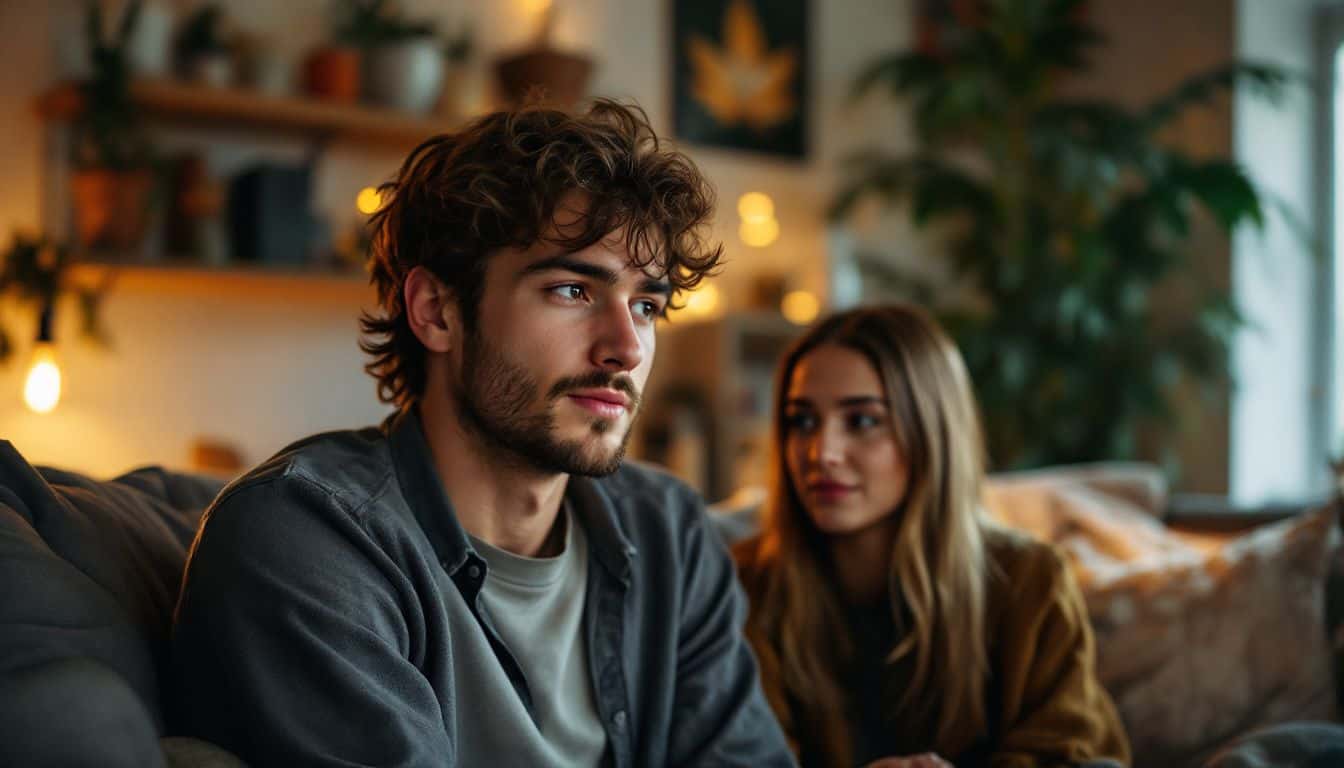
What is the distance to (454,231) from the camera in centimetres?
132

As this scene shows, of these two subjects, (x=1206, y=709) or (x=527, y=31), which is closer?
(x=1206, y=709)

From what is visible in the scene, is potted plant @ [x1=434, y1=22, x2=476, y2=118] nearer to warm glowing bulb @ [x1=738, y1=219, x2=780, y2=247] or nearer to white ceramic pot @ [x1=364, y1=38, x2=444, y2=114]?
white ceramic pot @ [x1=364, y1=38, x2=444, y2=114]

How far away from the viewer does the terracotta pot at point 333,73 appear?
10.6ft

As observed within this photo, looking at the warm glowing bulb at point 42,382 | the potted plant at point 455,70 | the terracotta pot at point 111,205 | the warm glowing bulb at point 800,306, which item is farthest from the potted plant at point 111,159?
the warm glowing bulb at point 800,306

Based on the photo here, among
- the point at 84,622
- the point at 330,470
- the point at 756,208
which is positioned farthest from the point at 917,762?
the point at 756,208

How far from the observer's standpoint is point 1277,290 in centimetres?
408

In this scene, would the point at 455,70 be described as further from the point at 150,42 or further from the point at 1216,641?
the point at 1216,641

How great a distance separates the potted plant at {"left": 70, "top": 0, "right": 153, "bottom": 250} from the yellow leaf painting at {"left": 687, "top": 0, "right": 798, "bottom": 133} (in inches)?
78.6

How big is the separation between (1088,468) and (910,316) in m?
2.44

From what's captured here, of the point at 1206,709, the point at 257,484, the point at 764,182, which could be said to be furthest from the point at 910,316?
the point at 764,182

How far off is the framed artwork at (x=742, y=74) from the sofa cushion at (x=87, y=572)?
124 inches

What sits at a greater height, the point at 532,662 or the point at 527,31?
the point at 527,31

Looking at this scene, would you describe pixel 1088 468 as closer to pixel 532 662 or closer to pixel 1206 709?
pixel 1206 709

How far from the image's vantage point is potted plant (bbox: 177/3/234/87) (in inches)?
119
